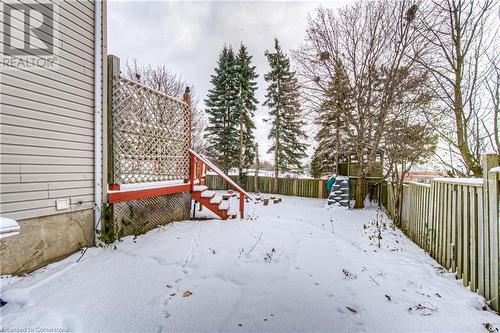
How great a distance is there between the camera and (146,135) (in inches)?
166

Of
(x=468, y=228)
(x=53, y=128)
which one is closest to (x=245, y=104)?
(x=53, y=128)

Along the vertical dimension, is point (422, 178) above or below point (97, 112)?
below

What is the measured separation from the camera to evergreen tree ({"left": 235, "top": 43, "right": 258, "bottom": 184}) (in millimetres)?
16672

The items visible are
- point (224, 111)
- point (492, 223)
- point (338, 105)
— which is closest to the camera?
point (492, 223)

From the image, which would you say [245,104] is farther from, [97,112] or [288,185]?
[97,112]

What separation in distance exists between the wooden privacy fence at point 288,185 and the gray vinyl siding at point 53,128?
42.9ft

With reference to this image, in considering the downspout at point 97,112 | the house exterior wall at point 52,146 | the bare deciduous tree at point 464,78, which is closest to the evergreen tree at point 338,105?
the bare deciduous tree at point 464,78

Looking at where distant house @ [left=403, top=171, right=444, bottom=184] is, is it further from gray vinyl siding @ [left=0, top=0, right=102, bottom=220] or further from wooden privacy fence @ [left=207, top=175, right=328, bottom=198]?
gray vinyl siding @ [left=0, top=0, right=102, bottom=220]

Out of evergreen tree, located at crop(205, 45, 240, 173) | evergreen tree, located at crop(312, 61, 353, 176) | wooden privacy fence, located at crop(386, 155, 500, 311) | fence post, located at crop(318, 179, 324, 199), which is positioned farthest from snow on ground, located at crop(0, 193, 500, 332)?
evergreen tree, located at crop(205, 45, 240, 173)

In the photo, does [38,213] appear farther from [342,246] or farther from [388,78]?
[388,78]

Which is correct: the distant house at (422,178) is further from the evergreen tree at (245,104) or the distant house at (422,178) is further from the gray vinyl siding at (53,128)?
the evergreen tree at (245,104)

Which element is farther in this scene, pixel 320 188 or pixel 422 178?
pixel 320 188

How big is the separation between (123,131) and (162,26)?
800 centimetres

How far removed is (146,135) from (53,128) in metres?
1.48
